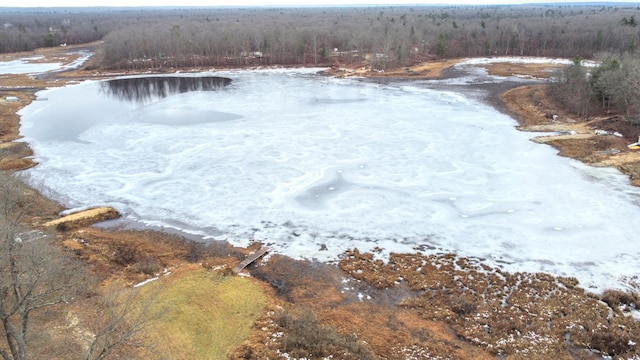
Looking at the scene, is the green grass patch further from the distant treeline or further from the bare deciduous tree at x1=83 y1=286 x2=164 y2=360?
the distant treeline

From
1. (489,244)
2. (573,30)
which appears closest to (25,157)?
(489,244)

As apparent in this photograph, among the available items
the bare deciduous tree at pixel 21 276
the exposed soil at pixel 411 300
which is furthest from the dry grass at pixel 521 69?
the bare deciduous tree at pixel 21 276

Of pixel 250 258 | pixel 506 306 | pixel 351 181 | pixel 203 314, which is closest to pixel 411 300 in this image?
pixel 506 306

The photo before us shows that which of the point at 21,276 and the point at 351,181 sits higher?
the point at 21,276

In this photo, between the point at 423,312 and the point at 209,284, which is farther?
the point at 209,284

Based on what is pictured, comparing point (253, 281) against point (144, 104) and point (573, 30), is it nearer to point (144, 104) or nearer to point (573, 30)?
point (144, 104)

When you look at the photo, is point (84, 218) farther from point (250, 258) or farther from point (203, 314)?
point (203, 314)

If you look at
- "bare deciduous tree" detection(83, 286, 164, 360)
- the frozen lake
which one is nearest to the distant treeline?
the frozen lake
